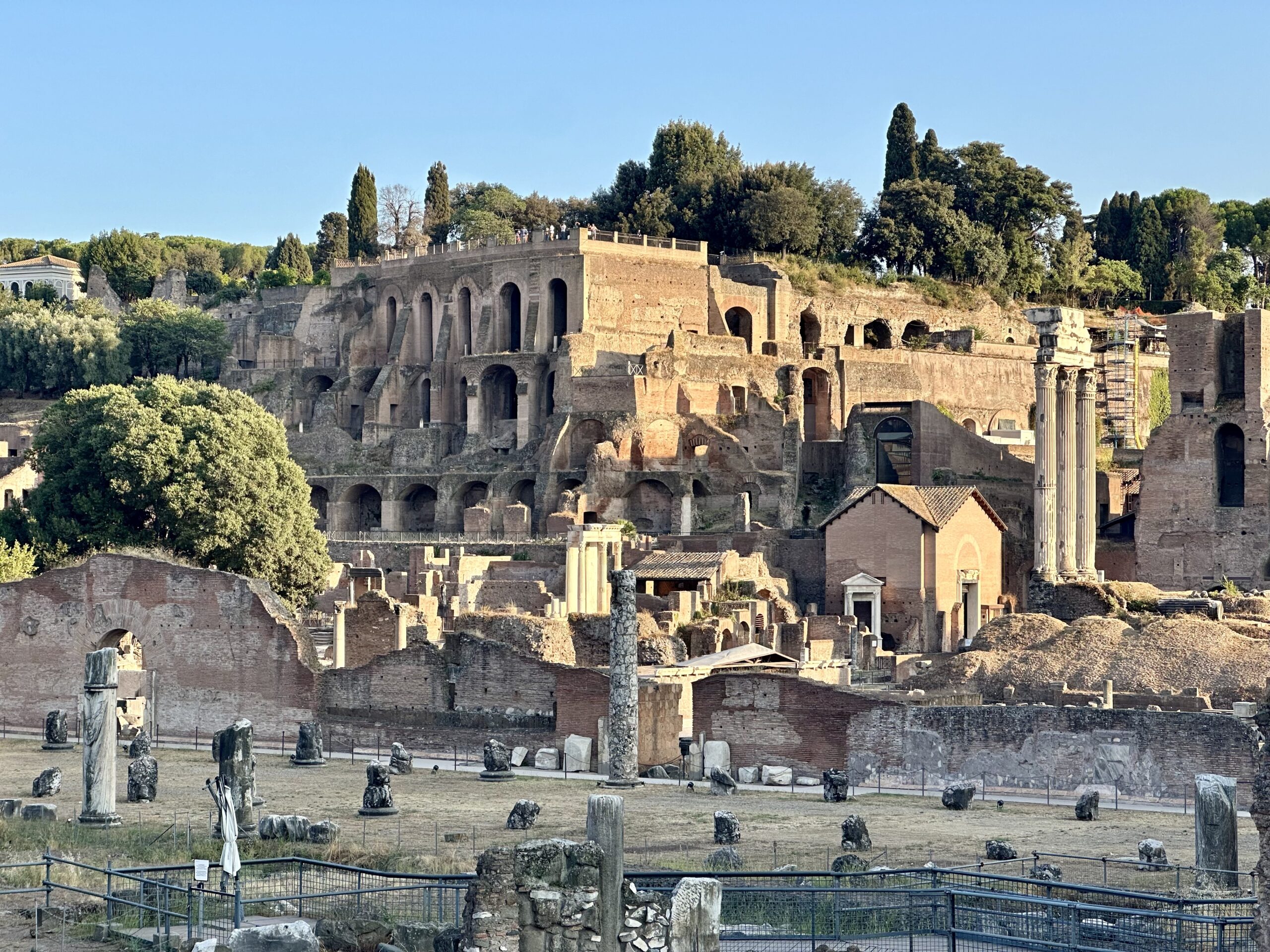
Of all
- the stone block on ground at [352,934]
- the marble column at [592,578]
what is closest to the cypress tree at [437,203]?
the marble column at [592,578]

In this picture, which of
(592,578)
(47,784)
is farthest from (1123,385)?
(47,784)

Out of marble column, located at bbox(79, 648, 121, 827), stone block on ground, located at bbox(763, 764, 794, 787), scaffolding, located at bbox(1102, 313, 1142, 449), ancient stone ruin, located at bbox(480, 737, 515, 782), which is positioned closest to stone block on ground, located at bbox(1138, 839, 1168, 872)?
stone block on ground, located at bbox(763, 764, 794, 787)

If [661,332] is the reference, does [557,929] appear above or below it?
below

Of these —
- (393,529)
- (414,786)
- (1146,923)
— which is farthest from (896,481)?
(1146,923)

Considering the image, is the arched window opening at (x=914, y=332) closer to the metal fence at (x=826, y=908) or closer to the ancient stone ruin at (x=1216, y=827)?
the ancient stone ruin at (x=1216, y=827)

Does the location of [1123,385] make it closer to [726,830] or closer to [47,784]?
[47,784]

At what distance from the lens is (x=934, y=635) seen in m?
52.1

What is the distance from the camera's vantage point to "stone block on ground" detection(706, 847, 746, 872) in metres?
22.6

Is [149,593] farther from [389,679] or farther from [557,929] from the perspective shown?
[557,929]

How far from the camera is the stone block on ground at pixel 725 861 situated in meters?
22.6

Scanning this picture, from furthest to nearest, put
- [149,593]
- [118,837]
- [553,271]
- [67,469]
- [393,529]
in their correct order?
[553,271]
[393,529]
[67,469]
[149,593]
[118,837]

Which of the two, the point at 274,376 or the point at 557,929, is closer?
the point at 557,929

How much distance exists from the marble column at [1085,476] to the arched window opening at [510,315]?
87.6ft

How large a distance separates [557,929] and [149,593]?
2492cm
